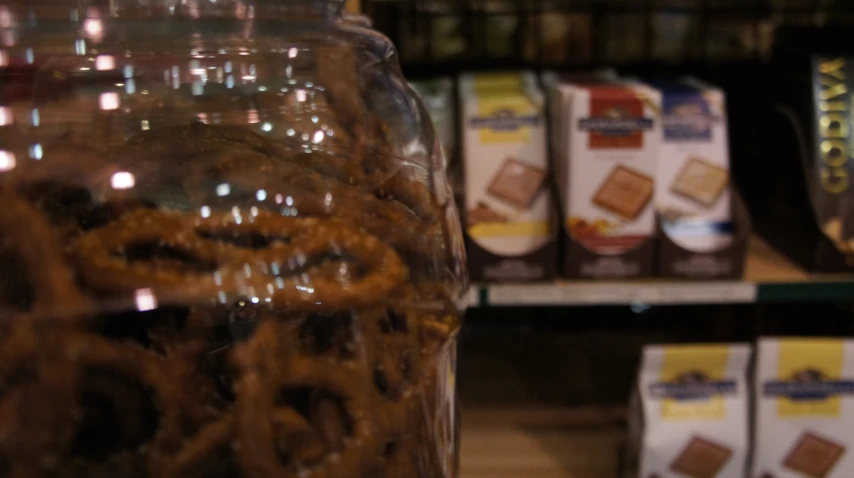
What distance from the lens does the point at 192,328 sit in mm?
374

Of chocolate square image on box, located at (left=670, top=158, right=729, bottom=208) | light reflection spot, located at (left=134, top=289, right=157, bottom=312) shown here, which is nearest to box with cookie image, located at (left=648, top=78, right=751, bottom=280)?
chocolate square image on box, located at (left=670, top=158, right=729, bottom=208)

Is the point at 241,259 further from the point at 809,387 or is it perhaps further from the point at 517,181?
the point at 809,387

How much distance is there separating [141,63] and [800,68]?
3.09 ft

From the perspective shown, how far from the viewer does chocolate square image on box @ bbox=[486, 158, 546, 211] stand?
38.9 inches

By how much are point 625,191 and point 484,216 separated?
21cm

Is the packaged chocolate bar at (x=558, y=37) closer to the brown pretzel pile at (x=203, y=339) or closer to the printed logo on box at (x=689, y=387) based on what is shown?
the printed logo on box at (x=689, y=387)

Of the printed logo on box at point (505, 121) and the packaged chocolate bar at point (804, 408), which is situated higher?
the printed logo on box at point (505, 121)

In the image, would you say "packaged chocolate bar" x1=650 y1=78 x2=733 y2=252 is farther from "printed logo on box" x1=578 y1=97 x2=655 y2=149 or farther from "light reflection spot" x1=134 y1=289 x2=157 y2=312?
"light reflection spot" x1=134 y1=289 x2=157 y2=312

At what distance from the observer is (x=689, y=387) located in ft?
3.24

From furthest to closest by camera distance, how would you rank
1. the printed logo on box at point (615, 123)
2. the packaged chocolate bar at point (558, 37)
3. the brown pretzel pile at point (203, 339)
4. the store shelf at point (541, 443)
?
the packaged chocolate bar at point (558, 37), the store shelf at point (541, 443), the printed logo on box at point (615, 123), the brown pretzel pile at point (203, 339)

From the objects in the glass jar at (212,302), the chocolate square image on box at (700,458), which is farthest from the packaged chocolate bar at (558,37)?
the glass jar at (212,302)

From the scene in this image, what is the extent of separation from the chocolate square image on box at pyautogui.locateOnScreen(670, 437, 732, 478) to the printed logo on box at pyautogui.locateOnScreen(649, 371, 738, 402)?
0.06m

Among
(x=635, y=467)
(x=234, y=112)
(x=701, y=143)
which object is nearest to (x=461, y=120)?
(x=701, y=143)

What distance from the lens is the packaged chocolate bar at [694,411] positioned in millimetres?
977
